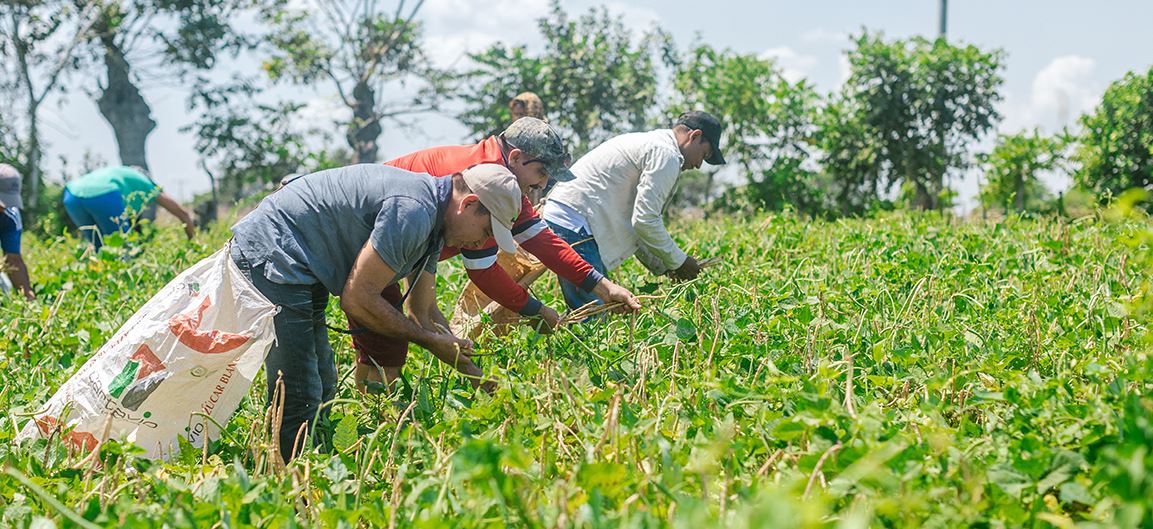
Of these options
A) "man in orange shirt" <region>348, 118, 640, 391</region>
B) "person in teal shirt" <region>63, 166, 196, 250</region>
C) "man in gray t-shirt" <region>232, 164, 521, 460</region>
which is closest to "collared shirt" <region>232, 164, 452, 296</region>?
"man in gray t-shirt" <region>232, 164, 521, 460</region>

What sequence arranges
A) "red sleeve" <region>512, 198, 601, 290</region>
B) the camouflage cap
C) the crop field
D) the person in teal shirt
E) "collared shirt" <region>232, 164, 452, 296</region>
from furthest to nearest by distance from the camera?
the person in teal shirt, the camouflage cap, "red sleeve" <region>512, 198, 601, 290</region>, "collared shirt" <region>232, 164, 452, 296</region>, the crop field

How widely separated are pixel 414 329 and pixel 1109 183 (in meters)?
8.35

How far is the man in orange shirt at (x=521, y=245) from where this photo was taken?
10.7ft

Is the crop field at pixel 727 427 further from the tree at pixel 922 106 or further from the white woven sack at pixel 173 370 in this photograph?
the tree at pixel 922 106

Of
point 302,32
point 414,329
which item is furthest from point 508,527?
point 302,32

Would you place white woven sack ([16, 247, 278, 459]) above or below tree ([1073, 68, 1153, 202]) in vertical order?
below

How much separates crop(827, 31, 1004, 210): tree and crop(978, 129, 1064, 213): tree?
19.8 inches

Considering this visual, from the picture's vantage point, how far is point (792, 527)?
1204 mm

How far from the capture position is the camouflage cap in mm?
3514

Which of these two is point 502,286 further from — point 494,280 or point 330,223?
point 330,223

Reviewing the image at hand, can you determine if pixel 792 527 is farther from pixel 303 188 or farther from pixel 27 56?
pixel 27 56

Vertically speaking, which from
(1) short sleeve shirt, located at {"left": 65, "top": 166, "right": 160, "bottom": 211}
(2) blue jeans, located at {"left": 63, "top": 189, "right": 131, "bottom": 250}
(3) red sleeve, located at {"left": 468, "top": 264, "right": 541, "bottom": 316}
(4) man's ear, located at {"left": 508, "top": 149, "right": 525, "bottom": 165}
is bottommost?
(2) blue jeans, located at {"left": 63, "top": 189, "right": 131, "bottom": 250}

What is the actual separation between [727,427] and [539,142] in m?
1.73

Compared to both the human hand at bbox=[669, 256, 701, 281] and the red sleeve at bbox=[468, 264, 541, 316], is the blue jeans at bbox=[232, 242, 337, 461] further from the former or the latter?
the human hand at bbox=[669, 256, 701, 281]
